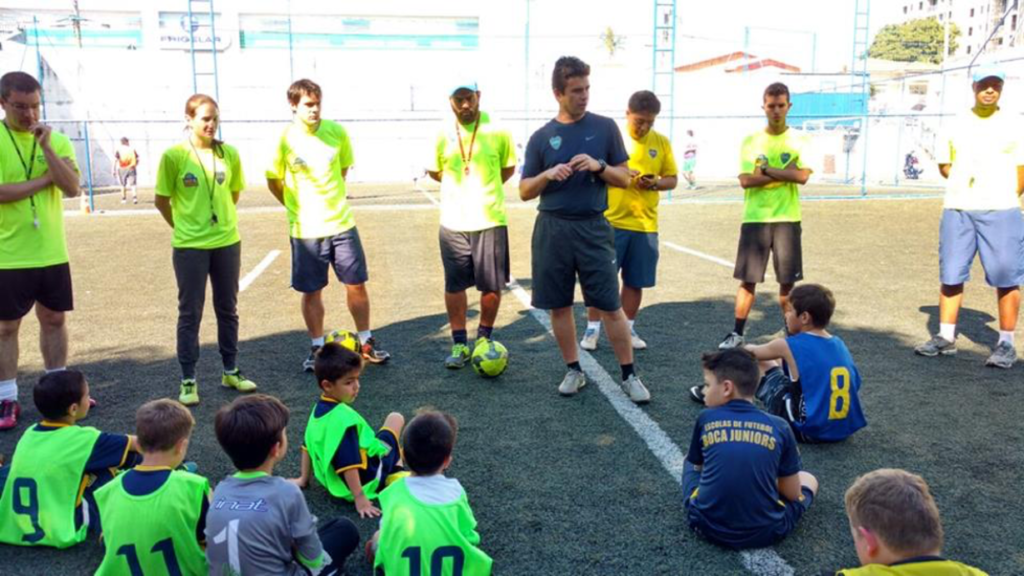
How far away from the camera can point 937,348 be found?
6.45 meters

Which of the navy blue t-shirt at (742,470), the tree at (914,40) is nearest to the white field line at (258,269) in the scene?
the navy blue t-shirt at (742,470)

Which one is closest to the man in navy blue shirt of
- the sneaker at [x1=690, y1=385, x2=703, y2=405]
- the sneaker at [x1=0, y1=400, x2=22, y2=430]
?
the sneaker at [x1=690, y1=385, x2=703, y2=405]

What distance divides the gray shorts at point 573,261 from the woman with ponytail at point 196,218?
230cm

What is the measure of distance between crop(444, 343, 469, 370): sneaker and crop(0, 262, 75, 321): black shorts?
2.75m

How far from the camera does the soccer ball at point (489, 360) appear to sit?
5941 millimetres

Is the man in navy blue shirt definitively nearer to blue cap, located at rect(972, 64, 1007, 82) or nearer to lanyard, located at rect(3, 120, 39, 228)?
blue cap, located at rect(972, 64, 1007, 82)

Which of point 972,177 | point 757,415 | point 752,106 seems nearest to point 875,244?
point 972,177

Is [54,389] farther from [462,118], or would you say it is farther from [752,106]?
[752,106]

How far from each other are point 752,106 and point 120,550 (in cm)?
4342

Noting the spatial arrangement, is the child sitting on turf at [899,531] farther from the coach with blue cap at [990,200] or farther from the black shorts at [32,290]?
the black shorts at [32,290]

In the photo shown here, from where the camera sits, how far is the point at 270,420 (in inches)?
118

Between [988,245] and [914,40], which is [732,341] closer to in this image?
[988,245]

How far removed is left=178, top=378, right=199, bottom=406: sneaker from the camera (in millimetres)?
5477

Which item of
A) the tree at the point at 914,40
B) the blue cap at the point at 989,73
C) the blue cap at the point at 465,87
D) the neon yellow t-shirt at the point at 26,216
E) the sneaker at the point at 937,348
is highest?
the tree at the point at 914,40
